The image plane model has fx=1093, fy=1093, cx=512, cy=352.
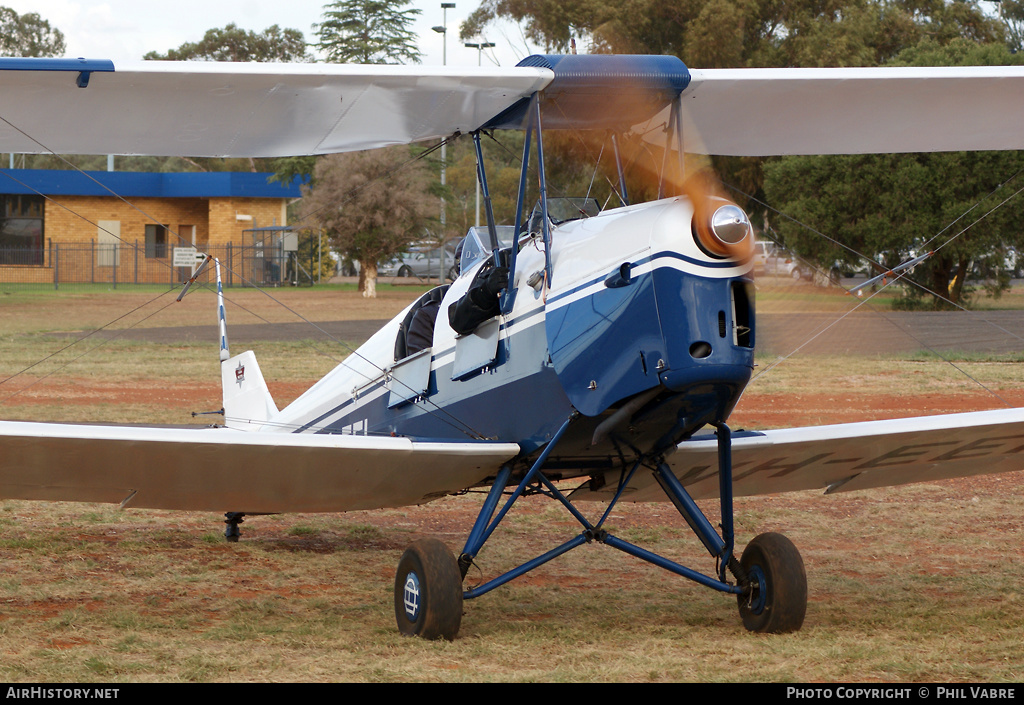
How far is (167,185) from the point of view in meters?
52.3

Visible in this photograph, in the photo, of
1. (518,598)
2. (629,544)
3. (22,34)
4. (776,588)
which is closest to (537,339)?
(629,544)

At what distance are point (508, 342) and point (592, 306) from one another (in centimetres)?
78

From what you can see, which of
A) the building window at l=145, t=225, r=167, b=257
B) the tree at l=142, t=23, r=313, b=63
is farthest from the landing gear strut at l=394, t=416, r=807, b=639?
the tree at l=142, t=23, r=313, b=63

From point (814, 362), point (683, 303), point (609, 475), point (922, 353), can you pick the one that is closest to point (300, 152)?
point (609, 475)

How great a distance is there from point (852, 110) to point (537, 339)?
307 centimetres

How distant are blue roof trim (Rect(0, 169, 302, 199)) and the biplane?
149 ft

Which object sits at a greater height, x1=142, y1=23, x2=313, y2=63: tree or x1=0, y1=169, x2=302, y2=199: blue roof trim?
x1=142, y1=23, x2=313, y2=63: tree

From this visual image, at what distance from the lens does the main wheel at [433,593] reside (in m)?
5.34

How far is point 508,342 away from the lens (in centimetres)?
574

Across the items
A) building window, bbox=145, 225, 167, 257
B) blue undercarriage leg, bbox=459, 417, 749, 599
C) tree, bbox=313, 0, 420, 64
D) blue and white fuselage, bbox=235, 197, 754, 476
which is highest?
tree, bbox=313, 0, 420, 64

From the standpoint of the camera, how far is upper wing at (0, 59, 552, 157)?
5.66m

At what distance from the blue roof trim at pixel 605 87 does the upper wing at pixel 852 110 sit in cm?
33

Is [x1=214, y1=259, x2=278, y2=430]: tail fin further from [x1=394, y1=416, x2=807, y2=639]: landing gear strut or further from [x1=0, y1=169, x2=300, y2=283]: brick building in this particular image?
[x1=0, y1=169, x2=300, y2=283]: brick building

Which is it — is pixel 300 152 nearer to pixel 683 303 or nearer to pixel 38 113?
pixel 38 113
